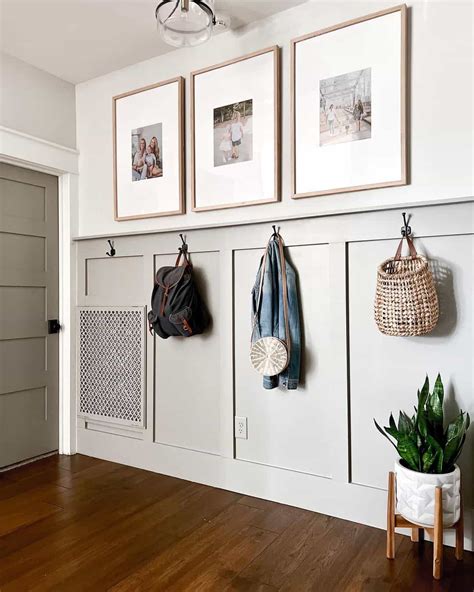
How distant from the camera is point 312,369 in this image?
2.29 m

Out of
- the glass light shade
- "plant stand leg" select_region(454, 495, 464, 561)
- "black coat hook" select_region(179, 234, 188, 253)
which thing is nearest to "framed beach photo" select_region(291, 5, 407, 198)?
the glass light shade

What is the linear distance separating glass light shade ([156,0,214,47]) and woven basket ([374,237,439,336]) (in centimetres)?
126

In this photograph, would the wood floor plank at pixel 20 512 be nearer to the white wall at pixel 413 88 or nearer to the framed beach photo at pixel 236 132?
the white wall at pixel 413 88

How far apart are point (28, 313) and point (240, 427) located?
1494 mm

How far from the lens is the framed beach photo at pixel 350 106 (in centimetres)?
205

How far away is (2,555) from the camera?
1877 mm

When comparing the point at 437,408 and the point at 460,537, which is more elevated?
the point at 437,408

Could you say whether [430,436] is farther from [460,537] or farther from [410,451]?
[460,537]

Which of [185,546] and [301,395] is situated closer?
[185,546]

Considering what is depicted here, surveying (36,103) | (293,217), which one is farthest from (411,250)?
(36,103)

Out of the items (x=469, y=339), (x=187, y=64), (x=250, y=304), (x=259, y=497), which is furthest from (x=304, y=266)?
(x=187, y=64)

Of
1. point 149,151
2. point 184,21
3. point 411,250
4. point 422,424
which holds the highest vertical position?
point 184,21

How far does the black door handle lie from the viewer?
3.06m

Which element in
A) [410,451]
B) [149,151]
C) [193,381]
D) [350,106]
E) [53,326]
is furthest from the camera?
[53,326]
